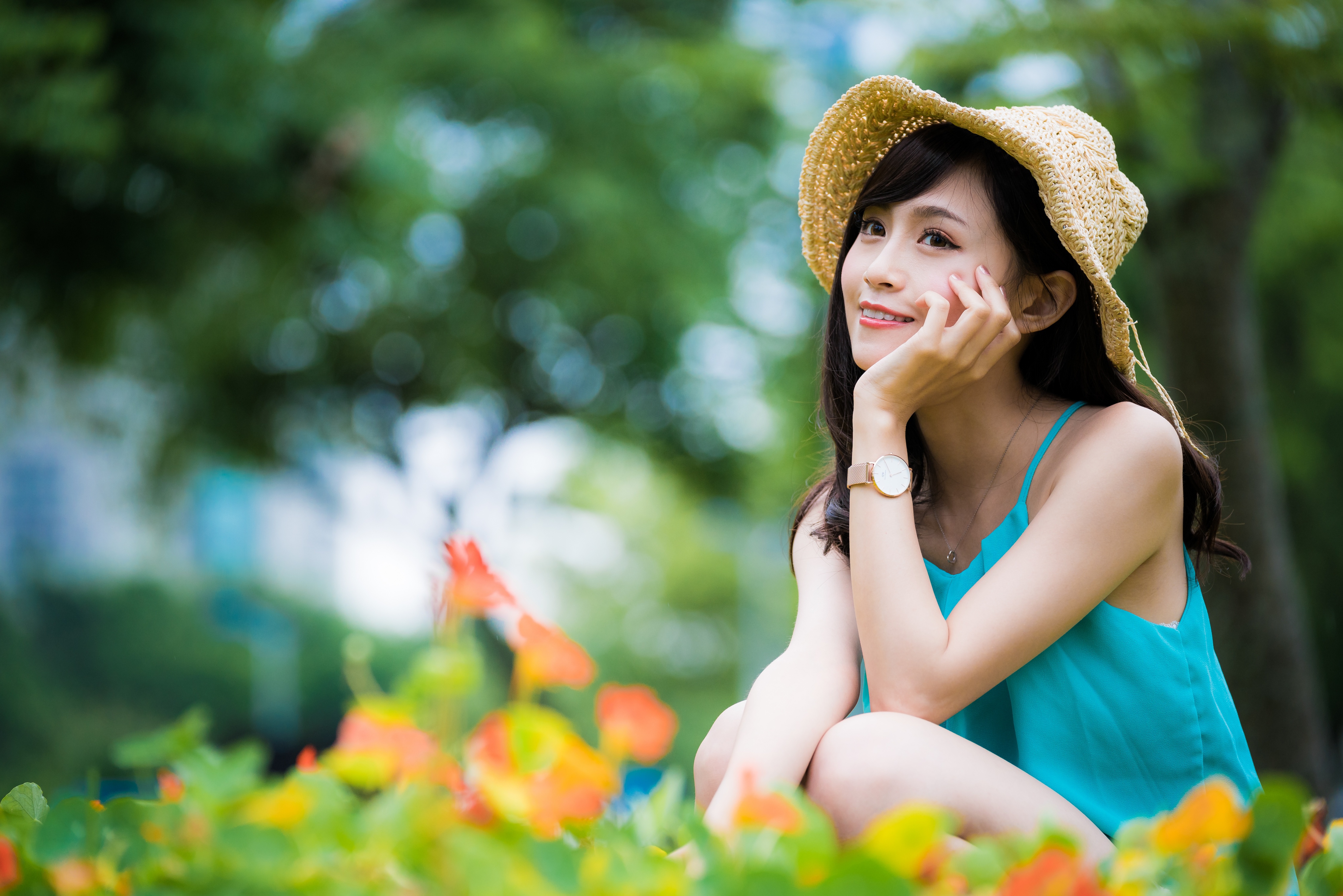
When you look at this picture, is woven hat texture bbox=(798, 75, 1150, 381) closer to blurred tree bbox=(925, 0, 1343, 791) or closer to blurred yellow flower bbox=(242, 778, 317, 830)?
blurred yellow flower bbox=(242, 778, 317, 830)

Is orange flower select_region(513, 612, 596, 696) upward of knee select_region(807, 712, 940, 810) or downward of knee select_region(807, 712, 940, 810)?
upward

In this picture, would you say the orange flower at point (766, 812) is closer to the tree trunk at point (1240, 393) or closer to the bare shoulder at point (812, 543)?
the bare shoulder at point (812, 543)

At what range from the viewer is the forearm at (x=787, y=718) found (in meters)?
1.50

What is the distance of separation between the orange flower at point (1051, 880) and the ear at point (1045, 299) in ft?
4.16

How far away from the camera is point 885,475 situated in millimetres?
1682

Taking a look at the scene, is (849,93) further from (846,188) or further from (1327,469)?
(1327,469)

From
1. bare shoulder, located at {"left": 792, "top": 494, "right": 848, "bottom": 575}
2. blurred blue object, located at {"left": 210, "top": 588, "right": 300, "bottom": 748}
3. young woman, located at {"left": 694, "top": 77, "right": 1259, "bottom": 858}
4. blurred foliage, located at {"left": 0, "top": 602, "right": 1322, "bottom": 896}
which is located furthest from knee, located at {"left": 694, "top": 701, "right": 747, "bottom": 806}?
blurred blue object, located at {"left": 210, "top": 588, "right": 300, "bottom": 748}

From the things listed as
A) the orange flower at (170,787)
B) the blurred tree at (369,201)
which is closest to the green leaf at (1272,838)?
the orange flower at (170,787)

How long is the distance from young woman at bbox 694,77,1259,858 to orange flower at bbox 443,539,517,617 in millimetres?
680

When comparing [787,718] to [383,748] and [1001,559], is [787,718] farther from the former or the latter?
[383,748]

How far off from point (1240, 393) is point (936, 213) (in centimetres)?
257

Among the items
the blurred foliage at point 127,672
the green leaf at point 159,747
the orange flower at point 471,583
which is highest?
the orange flower at point 471,583

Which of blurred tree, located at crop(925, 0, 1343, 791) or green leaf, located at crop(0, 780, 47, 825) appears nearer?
green leaf, located at crop(0, 780, 47, 825)

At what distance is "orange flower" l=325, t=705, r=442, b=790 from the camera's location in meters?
0.83
